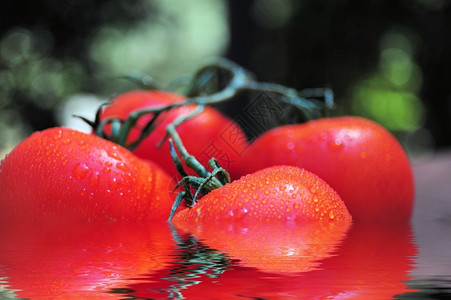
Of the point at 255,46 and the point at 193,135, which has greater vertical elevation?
the point at 255,46

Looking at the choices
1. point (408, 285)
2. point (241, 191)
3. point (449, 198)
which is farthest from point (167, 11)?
point (408, 285)

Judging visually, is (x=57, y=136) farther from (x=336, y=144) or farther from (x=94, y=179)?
(x=336, y=144)

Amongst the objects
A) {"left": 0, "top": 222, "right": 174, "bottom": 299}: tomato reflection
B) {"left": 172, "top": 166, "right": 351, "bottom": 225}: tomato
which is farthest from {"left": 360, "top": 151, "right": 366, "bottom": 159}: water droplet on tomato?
{"left": 0, "top": 222, "right": 174, "bottom": 299}: tomato reflection

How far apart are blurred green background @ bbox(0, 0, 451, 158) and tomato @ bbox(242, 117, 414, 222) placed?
193 cm

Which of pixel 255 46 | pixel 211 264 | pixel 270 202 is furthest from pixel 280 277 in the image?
pixel 255 46

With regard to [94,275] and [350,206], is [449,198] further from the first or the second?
[94,275]

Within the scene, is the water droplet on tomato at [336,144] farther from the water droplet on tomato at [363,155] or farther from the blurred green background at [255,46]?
the blurred green background at [255,46]

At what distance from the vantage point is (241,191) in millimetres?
630

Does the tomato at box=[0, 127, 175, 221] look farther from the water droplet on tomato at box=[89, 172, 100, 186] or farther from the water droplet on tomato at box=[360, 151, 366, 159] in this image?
the water droplet on tomato at box=[360, 151, 366, 159]

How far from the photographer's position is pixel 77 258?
464mm

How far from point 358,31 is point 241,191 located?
11.2ft

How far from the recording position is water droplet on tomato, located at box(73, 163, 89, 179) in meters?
0.71

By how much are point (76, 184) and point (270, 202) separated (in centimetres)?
23

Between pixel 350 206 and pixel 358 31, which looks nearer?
pixel 350 206
